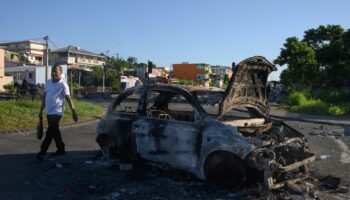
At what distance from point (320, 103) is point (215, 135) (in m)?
22.6

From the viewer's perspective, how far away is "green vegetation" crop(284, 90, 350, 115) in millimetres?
25578

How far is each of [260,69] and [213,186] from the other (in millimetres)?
2383

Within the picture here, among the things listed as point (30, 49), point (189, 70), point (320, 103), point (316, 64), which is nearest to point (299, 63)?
point (316, 64)

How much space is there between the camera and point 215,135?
6719mm

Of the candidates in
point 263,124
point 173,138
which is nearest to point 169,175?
point 173,138

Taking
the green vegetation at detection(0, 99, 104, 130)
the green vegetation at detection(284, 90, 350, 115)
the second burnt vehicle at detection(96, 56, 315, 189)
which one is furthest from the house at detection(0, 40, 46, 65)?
the second burnt vehicle at detection(96, 56, 315, 189)

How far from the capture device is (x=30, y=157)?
9227mm

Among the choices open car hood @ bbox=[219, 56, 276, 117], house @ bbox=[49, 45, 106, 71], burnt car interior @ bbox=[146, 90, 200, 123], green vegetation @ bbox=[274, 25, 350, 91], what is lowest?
burnt car interior @ bbox=[146, 90, 200, 123]

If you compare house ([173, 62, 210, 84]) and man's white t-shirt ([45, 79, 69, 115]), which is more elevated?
house ([173, 62, 210, 84])

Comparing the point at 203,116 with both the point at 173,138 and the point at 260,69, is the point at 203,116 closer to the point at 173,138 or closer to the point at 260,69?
the point at 173,138

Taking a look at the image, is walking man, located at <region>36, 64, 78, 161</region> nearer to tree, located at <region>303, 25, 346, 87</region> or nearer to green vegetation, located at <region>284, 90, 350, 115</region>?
green vegetation, located at <region>284, 90, 350, 115</region>

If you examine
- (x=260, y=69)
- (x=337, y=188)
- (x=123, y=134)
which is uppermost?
(x=260, y=69)

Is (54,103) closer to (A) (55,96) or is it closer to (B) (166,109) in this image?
(A) (55,96)

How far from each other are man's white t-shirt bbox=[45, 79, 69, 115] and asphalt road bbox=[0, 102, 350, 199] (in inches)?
39.8
